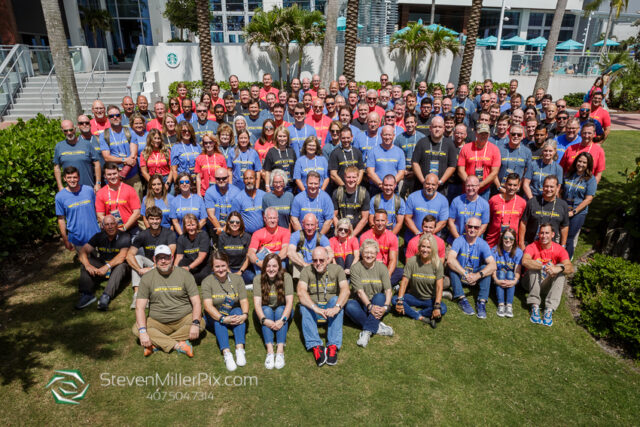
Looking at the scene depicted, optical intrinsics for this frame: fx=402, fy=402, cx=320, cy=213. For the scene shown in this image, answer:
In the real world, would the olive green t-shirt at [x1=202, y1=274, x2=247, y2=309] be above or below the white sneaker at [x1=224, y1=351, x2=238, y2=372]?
above

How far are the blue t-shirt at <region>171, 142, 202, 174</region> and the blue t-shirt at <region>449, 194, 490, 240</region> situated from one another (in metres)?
5.06

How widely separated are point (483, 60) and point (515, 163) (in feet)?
53.8

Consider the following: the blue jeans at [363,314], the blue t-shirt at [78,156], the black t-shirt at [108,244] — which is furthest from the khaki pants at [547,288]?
the blue t-shirt at [78,156]

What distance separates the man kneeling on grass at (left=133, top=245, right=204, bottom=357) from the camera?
5418mm

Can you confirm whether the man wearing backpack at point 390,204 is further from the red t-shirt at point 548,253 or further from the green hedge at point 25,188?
the green hedge at point 25,188

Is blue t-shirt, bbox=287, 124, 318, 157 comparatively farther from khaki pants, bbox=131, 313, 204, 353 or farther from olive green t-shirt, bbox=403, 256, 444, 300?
khaki pants, bbox=131, 313, 204, 353

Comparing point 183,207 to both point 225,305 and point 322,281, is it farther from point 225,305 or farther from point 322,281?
point 322,281

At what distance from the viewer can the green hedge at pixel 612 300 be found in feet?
18.6

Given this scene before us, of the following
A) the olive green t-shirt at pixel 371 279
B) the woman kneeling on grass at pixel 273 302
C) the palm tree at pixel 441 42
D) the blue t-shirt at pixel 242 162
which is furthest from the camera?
the palm tree at pixel 441 42

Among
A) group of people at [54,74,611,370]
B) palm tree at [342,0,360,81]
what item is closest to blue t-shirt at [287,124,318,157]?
group of people at [54,74,611,370]

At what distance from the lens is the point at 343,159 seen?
7.61m

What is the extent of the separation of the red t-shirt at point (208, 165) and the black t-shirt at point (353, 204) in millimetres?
2350

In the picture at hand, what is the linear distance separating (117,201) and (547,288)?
7.34 meters

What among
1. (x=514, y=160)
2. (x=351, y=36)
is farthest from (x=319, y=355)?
(x=351, y=36)
